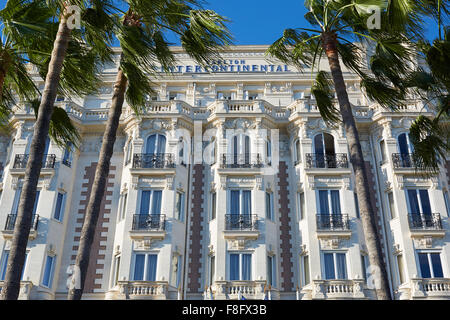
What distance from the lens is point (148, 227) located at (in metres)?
25.3

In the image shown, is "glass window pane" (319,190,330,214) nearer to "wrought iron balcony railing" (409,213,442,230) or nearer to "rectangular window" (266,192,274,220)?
"rectangular window" (266,192,274,220)

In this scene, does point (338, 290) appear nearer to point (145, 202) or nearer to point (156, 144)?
point (145, 202)

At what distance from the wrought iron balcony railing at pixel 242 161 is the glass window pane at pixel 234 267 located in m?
4.99

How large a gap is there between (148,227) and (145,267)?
2005mm

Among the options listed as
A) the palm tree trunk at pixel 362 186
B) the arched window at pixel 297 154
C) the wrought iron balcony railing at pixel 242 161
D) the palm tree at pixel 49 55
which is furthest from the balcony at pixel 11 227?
the palm tree trunk at pixel 362 186

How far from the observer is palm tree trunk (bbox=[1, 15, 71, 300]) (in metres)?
10.4

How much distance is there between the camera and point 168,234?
25.2m

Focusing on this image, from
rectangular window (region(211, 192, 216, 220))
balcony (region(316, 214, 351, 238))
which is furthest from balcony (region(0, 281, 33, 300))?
balcony (region(316, 214, 351, 238))

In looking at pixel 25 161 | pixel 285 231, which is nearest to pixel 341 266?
pixel 285 231

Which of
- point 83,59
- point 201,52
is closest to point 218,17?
point 201,52

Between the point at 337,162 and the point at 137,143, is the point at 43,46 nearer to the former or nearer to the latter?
the point at 137,143

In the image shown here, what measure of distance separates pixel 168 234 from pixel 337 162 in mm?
9713

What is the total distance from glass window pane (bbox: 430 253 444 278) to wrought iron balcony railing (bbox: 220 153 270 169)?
9.52 meters

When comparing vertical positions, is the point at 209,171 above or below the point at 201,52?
above
